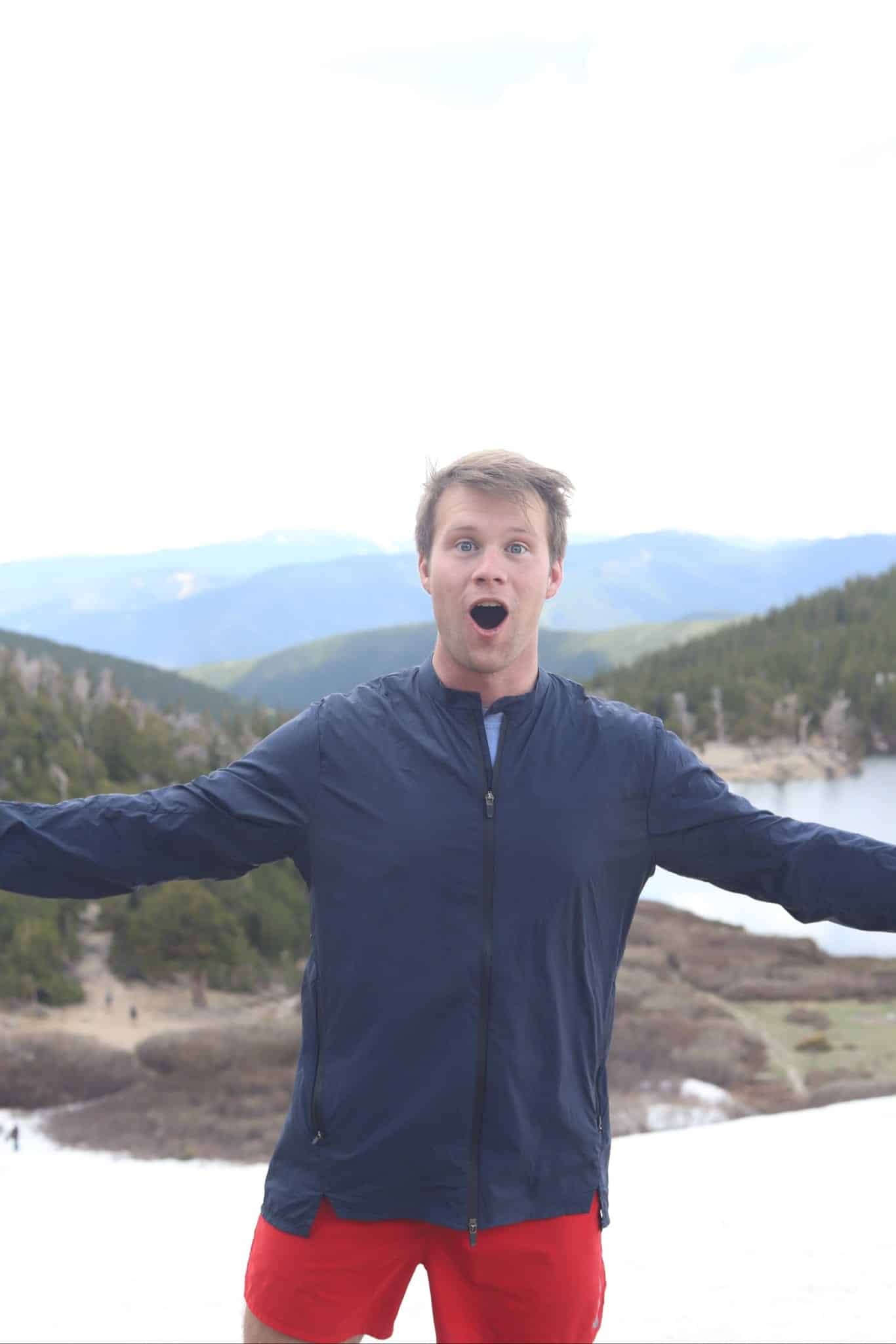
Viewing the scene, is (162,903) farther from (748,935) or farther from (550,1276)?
(550,1276)

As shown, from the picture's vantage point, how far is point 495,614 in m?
2.60

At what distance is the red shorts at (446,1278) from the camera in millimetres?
2447

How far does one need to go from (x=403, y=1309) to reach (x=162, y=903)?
479 inches

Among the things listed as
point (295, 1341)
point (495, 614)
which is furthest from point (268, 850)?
point (295, 1341)

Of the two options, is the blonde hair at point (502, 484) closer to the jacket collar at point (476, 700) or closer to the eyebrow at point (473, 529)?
the eyebrow at point (473, 529)

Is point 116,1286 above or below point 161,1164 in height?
above

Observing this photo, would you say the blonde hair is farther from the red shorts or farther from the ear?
the red shorts

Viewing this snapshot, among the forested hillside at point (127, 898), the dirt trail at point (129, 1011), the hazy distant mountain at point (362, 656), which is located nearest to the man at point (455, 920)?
the forested hillside at point (127, 898)

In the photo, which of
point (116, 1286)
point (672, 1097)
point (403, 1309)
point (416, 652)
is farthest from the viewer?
point (416, 652)

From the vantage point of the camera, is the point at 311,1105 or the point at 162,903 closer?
the point at 311,1105

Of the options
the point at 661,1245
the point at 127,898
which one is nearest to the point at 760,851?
the point at 661,1245

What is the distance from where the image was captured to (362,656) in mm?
179500

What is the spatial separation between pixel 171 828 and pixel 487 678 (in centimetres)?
75

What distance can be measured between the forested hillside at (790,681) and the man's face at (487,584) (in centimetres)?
2633
